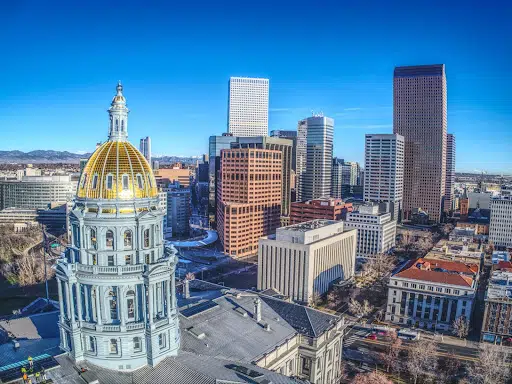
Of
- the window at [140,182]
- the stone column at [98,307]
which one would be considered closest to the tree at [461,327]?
the stone column at [98,307]

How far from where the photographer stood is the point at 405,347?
9312 centimetres

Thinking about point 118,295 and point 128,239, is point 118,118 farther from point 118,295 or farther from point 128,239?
point 118,295

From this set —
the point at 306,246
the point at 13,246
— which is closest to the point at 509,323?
the point at 306,246

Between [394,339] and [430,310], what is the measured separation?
22.2 meters

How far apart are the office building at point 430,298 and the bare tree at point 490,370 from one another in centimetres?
2110

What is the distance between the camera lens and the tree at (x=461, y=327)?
9788 centimetres

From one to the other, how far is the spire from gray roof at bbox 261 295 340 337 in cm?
4060

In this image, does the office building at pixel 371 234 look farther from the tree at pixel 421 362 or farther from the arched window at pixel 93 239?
the arched window at pixel 93 239

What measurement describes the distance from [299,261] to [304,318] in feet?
175

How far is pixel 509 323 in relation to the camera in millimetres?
95188

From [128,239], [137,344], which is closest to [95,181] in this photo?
[128,239]

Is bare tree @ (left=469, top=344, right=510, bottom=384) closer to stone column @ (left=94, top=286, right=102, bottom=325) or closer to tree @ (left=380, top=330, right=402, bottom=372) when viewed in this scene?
tree @ (left=380, top=330, right=402, bottom=372)

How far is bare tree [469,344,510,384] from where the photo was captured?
74125 mm

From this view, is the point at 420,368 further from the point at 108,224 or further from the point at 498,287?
the point at 108,224
